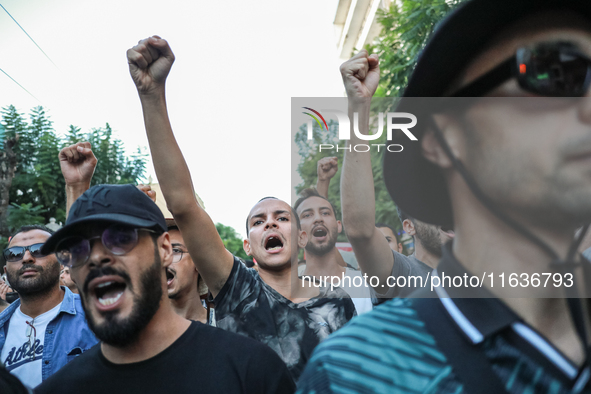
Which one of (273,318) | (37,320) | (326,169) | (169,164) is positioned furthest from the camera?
(37,320)

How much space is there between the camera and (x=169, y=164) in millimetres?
2119

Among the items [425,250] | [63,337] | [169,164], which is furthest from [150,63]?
[63,337]

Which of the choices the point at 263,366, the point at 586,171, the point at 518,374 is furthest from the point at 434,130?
the point at 263,366

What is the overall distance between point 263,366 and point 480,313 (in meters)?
1.03

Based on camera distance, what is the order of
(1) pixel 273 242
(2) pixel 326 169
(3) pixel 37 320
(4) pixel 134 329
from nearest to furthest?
(4) pixel 134 329
(2) pixel 326 169
(1) pixel 273 242
(3) pixel 37 320

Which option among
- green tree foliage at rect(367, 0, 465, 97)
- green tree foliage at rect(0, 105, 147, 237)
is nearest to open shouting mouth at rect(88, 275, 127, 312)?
green tree foliage at rect(367, 0, 465, 97)

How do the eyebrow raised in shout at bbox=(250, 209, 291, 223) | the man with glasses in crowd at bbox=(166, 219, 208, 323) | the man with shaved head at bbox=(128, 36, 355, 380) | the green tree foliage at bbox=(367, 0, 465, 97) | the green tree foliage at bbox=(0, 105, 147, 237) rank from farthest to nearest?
the green tree foliage at bbox=(0, 105, 147, 237) < the green tree foliage at bbox=(367, 0, 465, 97) < the man with glasses in crowd at bbox=(166, 219, 208, 323) < the eyebrow raised in shout at bbox=(250, 209, 291, 223) < the man with shaved head at bbox=(128, 36, 355, 380)

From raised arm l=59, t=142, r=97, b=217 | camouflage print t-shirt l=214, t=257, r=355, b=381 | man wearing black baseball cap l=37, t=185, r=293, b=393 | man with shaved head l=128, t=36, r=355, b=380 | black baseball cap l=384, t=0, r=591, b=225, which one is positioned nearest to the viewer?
black baseball cap l=384, t=0, r=591, b=225

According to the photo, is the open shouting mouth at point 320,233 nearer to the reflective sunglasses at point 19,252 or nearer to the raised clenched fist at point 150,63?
the raised clenched fist at point 150,63

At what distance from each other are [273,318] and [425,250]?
0.89m

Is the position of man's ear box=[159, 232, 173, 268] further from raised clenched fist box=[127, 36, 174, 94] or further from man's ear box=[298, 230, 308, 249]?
man's ear box=[298, 230, 308, 249]

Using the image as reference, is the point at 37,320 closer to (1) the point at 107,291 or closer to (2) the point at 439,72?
(1) the point at 107,291

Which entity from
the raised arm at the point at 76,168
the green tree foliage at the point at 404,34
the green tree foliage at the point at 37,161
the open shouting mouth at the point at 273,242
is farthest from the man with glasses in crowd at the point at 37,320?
the green tree foliage at the point at 37,161

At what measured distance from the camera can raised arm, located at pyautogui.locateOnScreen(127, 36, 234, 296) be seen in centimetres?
201
